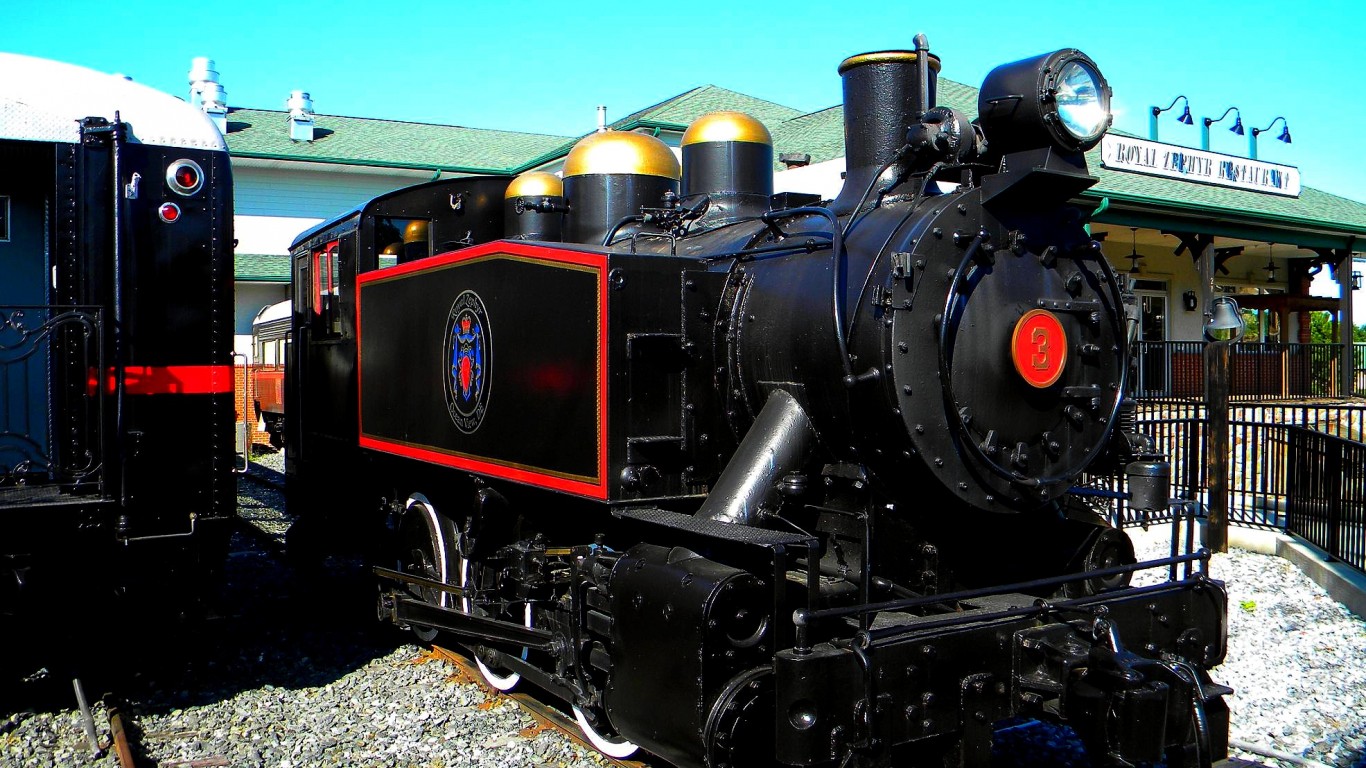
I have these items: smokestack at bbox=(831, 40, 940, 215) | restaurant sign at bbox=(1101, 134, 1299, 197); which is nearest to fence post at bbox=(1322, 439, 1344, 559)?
smokestack at bbox=(831, 40, 940, 215)

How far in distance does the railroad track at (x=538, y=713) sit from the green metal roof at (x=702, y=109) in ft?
43.0

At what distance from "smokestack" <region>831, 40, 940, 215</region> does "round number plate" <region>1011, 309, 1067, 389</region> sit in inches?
33.5

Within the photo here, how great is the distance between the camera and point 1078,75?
159 inches

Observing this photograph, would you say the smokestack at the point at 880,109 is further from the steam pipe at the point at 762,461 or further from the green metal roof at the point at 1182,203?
the green metal roof at the point at 1182,203

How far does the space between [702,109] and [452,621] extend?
16243mm

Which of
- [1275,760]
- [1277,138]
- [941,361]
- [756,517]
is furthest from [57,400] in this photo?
[1277,138]

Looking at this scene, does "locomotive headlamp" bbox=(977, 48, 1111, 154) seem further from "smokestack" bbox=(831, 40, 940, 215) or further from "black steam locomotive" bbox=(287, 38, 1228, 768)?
"smokestack" bbox=(831, 40, 940, 215)

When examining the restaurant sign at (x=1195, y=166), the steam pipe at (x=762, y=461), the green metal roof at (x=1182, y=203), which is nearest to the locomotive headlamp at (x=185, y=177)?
the steam pipe at (x=762, y=461)

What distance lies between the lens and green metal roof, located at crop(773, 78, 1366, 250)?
49.5 feet

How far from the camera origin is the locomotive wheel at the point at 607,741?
4.56 metres

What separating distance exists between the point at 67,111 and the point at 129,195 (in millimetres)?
484

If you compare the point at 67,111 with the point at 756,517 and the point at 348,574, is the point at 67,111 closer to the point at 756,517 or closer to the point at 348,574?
the point at 756,517

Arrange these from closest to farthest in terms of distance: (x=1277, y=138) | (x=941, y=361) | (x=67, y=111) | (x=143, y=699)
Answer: (x=941, y=361) → (x=67, y=111) → (x=143, y=699) → (x=1277, y=138)

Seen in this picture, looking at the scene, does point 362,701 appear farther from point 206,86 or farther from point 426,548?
point 206,86
